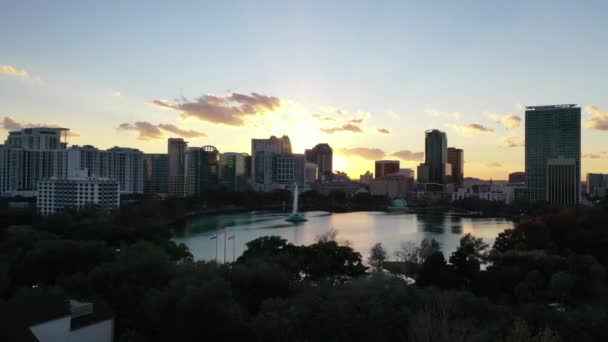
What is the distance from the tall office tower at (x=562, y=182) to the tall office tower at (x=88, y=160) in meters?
35.5

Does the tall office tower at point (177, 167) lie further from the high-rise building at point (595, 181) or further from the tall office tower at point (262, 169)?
the high-rise building at point (595, 181)

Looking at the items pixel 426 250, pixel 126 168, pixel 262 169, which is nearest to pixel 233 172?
pixel 262 169

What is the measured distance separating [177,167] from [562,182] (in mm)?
33814

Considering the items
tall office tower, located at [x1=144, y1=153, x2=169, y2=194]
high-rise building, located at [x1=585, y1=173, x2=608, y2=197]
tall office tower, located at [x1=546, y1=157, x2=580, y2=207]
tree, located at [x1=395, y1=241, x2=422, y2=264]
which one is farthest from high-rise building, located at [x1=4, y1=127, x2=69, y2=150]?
high-rise building, located at [x1=585, y1=173, x2=608, y2=197]

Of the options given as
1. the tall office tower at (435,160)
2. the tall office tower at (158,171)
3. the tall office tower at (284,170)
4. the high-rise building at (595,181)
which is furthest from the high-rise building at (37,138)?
the high-rise building at (595,181)

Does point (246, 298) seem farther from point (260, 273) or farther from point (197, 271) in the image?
point (197, 271)

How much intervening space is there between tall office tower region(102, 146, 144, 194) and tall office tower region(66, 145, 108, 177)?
41 centimetres

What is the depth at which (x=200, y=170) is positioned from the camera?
47.5 metres

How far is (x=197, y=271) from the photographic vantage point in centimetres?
639

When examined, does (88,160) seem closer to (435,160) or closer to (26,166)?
(26,166)

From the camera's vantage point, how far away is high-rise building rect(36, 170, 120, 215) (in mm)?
23609

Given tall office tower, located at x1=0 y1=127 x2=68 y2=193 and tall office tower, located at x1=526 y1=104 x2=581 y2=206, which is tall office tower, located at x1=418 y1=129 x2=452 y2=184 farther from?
tall office tower, located at x1=0 y1=127 x2=68 y2=193

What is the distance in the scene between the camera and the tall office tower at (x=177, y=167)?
151 ft

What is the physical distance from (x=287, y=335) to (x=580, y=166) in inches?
1820
